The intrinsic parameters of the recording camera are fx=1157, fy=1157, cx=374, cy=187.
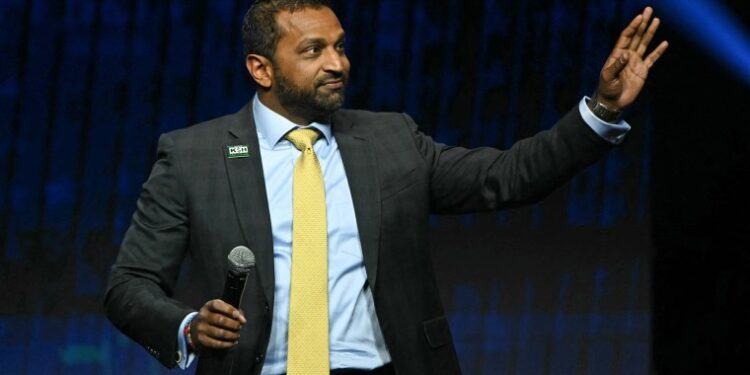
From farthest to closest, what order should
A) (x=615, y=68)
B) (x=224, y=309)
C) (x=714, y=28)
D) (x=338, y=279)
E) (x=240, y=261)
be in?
(x=714, y=28) → (x=338, y=279) → (x=615, y=68) → (x=224, y=309) → (x=240, y=261)

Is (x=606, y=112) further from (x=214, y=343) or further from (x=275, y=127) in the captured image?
(x=214, y=343)

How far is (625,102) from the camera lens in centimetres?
199

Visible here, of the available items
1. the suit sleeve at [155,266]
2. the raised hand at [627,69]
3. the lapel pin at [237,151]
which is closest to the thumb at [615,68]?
the raised hand at [627,69]

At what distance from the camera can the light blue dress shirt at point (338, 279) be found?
6.73 ft

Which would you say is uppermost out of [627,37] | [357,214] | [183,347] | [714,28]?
[714,28]

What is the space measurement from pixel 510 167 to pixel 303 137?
1.32 ft

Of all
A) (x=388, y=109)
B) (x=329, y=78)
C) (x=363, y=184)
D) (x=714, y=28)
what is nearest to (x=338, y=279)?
(x=363, y=184)

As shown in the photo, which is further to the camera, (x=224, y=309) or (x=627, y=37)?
(x=627, y=37)

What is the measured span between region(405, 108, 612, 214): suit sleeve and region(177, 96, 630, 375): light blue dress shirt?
0.13 feet

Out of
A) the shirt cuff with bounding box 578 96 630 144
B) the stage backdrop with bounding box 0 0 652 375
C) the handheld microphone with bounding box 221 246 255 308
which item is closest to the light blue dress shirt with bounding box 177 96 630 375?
the shirt cuff with bounding box 578 96 630 144

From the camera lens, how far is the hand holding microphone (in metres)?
1.66

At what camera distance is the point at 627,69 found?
2.00 meters

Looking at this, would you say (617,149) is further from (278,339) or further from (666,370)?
(278,339)

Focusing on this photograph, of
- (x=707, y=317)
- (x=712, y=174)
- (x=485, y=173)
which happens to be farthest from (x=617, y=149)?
(x=485, y=173)
